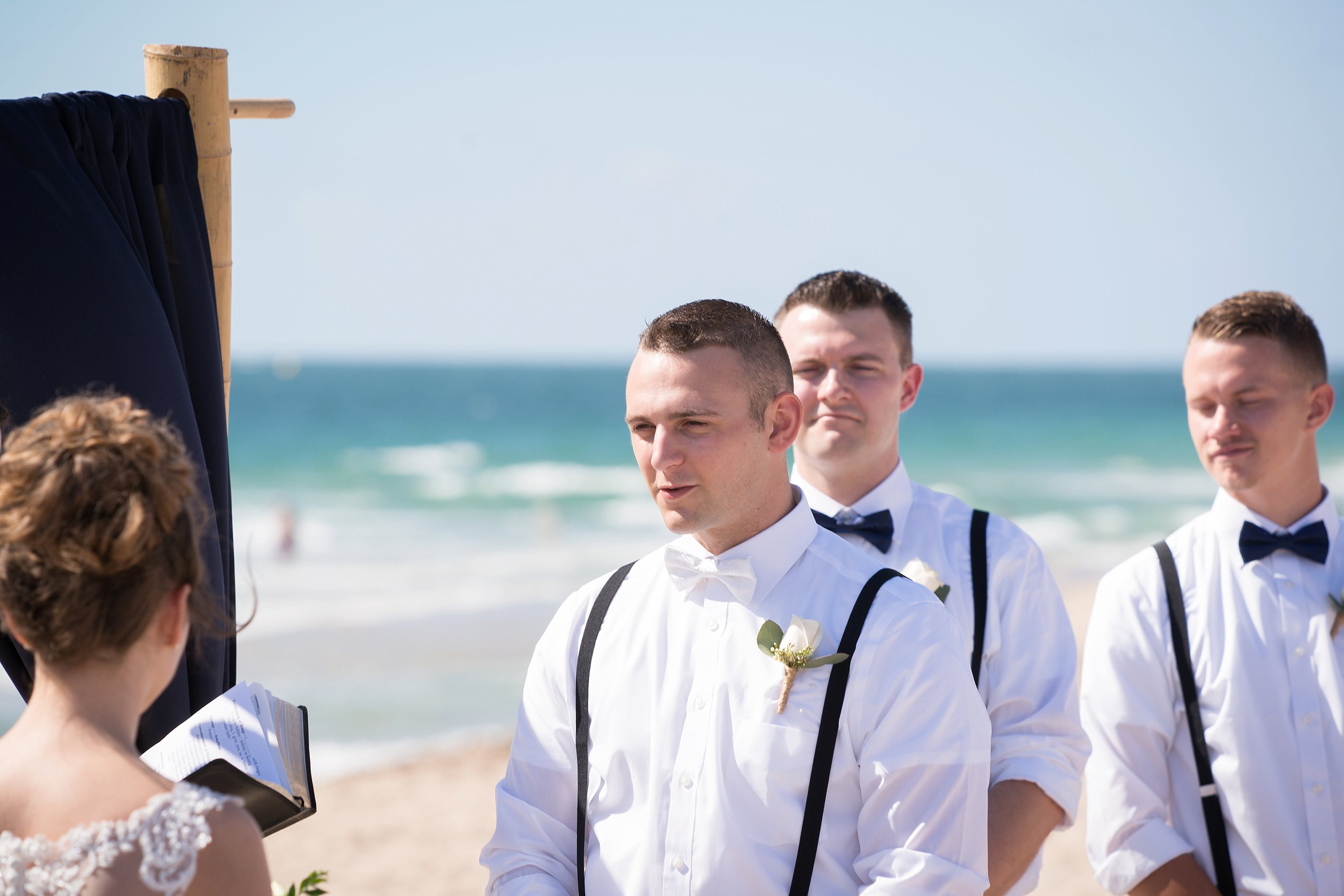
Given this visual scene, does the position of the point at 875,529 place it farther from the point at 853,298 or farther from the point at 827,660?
the point at 827,660

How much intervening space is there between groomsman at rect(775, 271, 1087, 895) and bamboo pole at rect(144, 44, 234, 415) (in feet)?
5.26

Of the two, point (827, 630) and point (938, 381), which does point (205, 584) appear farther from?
point (938, 381)

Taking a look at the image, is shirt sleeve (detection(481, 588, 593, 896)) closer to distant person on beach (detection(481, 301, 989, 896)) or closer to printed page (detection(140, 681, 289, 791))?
distant person on beach (detection(481, 301, 989, 896))

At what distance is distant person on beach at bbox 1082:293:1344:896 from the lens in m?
3.05

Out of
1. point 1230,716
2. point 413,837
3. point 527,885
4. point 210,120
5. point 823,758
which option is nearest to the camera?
point 823,758

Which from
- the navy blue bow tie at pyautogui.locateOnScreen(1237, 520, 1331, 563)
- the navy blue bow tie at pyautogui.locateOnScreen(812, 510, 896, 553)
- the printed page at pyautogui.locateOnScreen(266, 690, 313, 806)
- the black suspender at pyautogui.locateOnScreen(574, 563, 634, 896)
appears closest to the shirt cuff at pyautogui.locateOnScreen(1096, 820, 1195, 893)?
the navy blue bow tie at pyautogui.locateOnScreen(1237, 520, 1331, 563)

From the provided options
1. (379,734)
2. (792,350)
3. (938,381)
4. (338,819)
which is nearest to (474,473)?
(379,734)

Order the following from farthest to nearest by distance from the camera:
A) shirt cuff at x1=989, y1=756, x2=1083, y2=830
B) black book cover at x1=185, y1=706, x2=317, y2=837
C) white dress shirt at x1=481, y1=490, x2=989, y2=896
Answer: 1. shirt cuff at x1=989, y1=756, x2=1083, y2=830
2. white dress shirt at x1=481, y1=490, x2=989, y2=896
3. black book cover at x1=185, y1=706, x2=317, y2=837

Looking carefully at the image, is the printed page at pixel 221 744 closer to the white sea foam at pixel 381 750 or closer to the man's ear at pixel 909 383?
the man's ear at pixel 909 383

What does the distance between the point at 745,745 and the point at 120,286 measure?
156 cm

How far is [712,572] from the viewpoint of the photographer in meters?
2.54

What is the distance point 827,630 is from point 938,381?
64719 mm

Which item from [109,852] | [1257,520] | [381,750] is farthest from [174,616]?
[381,750]

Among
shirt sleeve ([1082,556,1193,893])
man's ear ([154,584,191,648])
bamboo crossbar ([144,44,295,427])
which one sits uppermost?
bamboo crossbar ([144,44,295,427])
